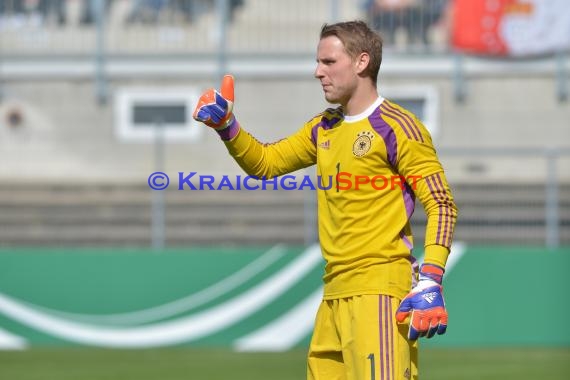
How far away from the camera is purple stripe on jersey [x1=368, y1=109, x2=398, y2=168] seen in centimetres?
531

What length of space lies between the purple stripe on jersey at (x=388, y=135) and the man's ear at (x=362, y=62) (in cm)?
21

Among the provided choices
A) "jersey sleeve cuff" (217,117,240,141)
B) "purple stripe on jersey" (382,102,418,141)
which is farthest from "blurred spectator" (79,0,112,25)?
"purple stripe on jersey" (382,102,418,141)

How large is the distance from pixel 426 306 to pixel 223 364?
714 cm

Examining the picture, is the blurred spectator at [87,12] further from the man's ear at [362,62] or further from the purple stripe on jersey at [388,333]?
the purple stripe on jersey at [388,333]

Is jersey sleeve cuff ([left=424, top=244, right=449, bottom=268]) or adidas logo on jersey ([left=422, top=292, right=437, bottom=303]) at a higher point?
jersey sleeve cuff ([left=424, top=244, right=449, bottom=268])

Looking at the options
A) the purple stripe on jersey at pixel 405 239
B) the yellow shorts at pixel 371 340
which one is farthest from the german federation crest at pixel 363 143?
the yellow shorts at pixel 371 340

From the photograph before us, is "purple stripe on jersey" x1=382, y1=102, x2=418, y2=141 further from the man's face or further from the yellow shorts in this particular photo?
the yellow shorts

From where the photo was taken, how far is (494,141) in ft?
59.5

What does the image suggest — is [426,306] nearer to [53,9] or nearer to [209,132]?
[209,132]

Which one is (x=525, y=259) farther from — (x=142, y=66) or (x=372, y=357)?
(x=372, y=357)

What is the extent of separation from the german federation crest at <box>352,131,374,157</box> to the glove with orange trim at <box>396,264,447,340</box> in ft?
1.77

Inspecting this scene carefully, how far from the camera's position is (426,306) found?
16.7 ft

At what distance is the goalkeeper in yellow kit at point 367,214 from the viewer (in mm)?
5262

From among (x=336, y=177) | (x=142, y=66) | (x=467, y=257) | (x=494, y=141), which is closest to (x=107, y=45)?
(x=142, y=66)
